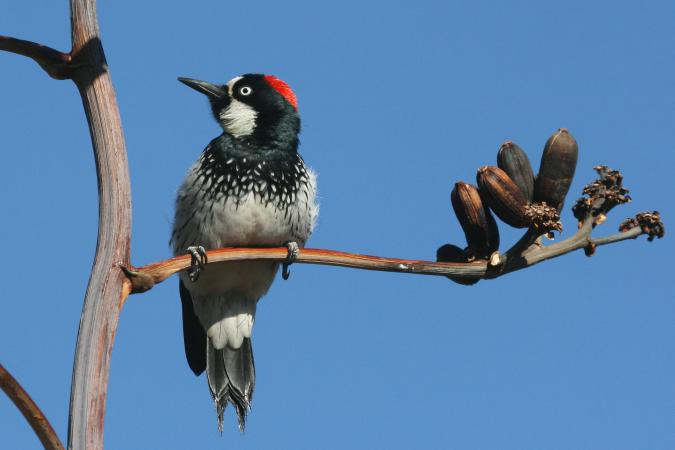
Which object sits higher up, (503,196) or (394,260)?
(503,196)

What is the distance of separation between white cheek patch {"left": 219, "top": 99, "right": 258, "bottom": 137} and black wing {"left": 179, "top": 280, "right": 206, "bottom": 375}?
3.21 ft

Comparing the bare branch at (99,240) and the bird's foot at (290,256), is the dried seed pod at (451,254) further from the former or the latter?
the bare branch at (99,240)

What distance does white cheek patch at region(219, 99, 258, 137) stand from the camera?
504 centimetres

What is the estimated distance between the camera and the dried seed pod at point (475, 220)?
2926 millimetres

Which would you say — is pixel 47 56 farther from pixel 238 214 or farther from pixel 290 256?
pixel 238 214

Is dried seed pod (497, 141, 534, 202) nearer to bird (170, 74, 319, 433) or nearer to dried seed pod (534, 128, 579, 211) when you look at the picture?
dried seed pod (534, 128, 579, 211)

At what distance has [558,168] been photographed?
119 inches

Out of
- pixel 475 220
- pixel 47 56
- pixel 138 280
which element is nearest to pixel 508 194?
pixel 475 220

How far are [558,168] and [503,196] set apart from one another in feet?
0.73

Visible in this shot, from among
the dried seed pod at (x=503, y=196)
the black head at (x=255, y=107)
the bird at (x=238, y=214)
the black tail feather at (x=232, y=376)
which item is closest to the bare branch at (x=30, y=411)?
the dried seed pod at (x=503, y=196)

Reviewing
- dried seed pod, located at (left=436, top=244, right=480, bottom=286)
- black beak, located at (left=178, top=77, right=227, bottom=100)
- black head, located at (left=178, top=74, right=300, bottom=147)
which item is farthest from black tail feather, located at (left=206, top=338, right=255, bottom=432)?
dried seed pod, located at (left=436, top=244, right=480, bottom=286)

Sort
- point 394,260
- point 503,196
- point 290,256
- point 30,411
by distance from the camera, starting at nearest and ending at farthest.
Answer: point 30,411 < point 394,260 < point 290,256 < point 503,196

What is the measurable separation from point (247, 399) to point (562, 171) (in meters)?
2.49

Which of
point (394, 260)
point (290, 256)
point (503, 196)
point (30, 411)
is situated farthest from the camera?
point (503, 196)
